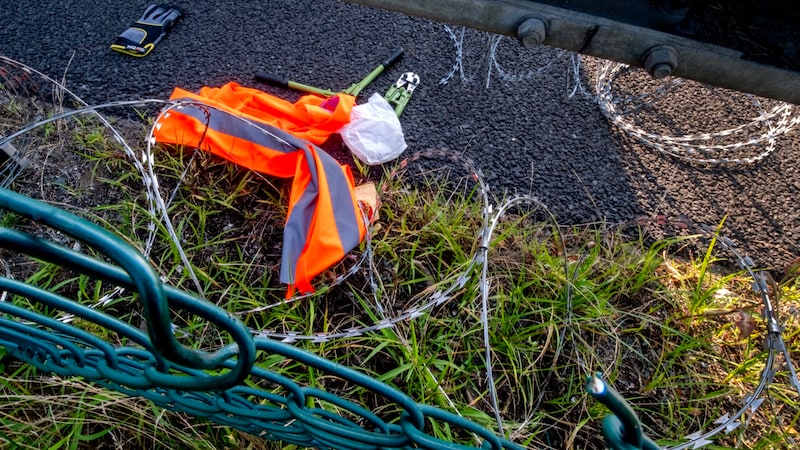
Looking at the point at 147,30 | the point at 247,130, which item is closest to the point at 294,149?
the point at 247,130

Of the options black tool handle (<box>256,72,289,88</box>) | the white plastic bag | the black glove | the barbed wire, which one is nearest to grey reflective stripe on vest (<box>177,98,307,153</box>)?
the white plastic bag

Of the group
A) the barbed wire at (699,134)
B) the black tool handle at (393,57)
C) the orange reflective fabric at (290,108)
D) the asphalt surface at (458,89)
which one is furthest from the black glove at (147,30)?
the barbed wire at (699,134)

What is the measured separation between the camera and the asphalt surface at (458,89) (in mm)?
3193

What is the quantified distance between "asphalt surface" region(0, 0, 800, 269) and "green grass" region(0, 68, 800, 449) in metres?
0.33

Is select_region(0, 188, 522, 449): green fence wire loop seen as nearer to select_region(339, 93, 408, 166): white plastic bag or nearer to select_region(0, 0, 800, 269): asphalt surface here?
select_region(339, 93, 408, 166): white plastic bag

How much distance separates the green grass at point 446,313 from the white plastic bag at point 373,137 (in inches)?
8.8

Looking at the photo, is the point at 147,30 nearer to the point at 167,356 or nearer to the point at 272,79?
the point at 272,79

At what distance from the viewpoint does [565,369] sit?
2.41 metres

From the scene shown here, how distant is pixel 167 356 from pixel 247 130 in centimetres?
238

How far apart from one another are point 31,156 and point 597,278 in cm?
345

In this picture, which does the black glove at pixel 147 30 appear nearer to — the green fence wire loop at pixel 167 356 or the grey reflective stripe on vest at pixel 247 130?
the grey reflective stripe on vest at pixel 247 130

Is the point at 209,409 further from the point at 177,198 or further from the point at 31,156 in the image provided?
the point at 31,156

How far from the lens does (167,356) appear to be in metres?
0.79

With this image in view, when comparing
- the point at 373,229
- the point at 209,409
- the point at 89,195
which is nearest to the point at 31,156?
the point at 89,195
